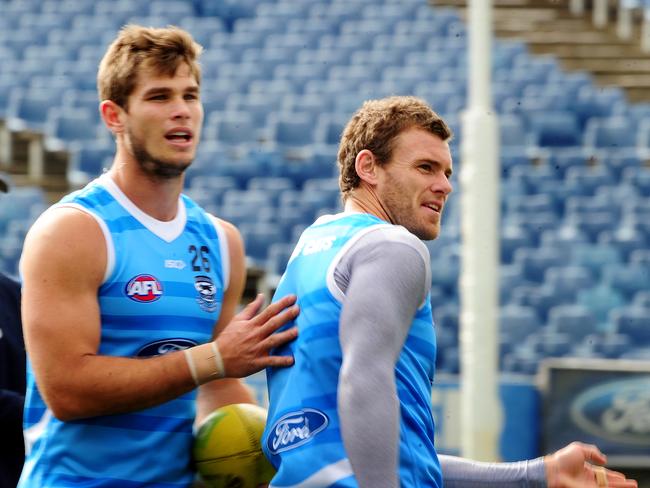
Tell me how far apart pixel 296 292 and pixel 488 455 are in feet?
16.7

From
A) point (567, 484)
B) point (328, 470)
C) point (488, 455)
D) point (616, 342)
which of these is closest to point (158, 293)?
point (328, 470)

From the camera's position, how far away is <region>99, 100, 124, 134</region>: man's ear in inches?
112

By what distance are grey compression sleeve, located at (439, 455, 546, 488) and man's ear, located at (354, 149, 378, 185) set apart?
68cm

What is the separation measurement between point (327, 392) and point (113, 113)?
89 centimetres

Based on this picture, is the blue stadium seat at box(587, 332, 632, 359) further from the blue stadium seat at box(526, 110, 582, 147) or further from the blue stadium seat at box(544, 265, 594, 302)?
the blue stadium seat at box(526, 110, 582, 147)

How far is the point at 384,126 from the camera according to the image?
264 cm

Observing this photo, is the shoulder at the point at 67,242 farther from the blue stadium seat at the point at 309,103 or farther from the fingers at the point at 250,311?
the blue stadium seat at the point at 309,103

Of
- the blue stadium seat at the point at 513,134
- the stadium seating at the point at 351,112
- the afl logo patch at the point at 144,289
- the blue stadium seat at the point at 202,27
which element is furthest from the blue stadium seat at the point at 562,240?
the afl logo patch at the point at 144,289

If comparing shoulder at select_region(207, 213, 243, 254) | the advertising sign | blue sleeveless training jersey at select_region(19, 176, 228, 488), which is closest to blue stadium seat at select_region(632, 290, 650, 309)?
the advertising sign

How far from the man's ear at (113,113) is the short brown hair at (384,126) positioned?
0.55 metres

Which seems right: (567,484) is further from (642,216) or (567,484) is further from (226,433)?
(642,216)

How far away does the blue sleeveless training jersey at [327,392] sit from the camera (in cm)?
242

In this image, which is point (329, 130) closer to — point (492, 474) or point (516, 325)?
point (516, 325)

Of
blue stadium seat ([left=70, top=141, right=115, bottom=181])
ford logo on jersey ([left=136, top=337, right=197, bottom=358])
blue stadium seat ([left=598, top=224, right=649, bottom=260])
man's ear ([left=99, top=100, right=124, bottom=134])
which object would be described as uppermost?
man's ear ([left=99, top=100, right=124, bottom=134])
